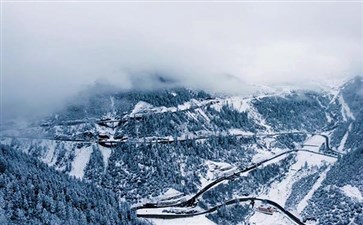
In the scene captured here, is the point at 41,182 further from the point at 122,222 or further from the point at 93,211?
the point at 122,222

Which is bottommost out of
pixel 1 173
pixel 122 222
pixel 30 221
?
pixel 122 222

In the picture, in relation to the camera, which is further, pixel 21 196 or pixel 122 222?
pixel 122 222

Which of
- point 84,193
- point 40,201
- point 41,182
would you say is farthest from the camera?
point 84,193

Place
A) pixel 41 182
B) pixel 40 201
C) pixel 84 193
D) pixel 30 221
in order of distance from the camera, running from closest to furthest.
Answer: pixel 30 221 < pixel 40 201 < pixel 41 182 < pixel 84 193

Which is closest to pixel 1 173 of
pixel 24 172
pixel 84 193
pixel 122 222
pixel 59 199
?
pixel 24 172

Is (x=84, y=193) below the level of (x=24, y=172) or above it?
below

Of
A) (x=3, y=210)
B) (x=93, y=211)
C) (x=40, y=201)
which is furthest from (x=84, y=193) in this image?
(x=3, y=210)

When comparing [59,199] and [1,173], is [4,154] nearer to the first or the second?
[1,173]
